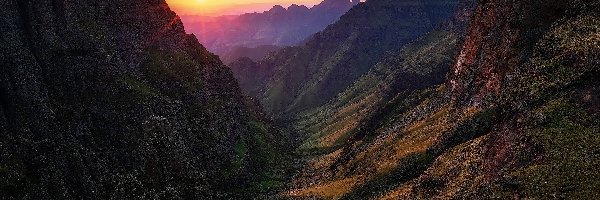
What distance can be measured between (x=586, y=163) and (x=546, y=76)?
81.1 ft

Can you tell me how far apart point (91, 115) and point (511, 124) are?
109965 millimetres

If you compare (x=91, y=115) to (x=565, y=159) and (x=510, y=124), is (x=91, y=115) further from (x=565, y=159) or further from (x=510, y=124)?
(x=565, y=159)

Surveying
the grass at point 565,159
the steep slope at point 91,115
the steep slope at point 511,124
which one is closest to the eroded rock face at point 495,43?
the steep slope at point 511,124

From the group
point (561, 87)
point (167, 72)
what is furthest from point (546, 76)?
point (167, 72)

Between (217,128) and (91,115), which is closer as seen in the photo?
(91,115)

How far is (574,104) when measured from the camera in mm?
69062

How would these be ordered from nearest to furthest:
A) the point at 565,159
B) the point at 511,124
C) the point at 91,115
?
the point at 565,159, the point at 511,124, the point at 91,115

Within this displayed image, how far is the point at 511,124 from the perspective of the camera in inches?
3081

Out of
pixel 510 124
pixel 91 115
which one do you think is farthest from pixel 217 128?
pixel 510 124

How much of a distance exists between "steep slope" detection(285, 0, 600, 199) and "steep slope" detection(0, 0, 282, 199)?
42.1 metres

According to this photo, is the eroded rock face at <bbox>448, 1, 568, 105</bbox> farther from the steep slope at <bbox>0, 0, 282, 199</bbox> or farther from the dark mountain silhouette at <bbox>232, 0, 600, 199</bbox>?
the steep slope at <bbox>0, 0, 282, 199</bbox>

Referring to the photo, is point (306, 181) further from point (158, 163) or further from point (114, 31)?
point (114, 31)

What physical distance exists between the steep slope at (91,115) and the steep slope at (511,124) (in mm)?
42146

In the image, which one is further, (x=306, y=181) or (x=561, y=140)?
(x=306, y=181)
